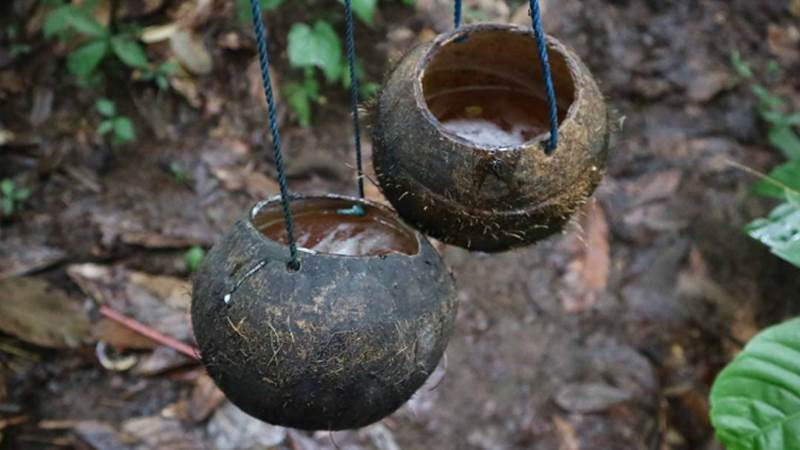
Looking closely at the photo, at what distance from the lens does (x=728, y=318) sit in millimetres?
3514

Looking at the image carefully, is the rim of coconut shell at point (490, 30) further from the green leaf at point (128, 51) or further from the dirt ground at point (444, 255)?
the green leaf at point (128, 51)

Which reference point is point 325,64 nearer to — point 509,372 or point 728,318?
point 509,372

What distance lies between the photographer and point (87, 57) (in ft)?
11.4

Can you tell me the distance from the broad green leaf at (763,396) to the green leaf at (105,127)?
259 cm

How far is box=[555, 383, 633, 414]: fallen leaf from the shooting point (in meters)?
3.24

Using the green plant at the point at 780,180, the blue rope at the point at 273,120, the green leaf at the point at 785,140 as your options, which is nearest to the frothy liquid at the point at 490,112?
the blue rope at the point at 273,120

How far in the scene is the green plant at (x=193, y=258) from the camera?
319 centimetres

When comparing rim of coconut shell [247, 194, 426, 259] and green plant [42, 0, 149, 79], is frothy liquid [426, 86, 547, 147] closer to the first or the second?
rim of coconut shell [247, 194, 426, 259]

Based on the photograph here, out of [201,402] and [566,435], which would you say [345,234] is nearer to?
[201,402]

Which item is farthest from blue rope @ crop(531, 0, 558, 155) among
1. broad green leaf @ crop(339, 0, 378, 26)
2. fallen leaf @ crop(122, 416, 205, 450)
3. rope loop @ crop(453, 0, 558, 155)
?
fallen leaf @ crop(122, 416, 205, 450)

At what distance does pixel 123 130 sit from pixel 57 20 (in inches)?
19.7

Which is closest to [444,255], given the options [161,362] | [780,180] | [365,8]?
[365,8]

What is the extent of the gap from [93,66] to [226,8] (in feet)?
2.12

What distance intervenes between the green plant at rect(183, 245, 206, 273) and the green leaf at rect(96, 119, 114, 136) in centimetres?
69
